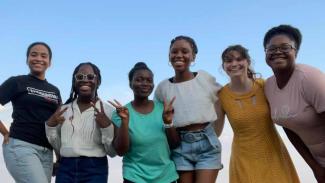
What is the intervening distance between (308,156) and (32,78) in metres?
3.82

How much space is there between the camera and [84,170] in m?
4.76

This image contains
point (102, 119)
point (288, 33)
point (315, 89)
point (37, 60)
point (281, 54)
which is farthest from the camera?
point (37, 60)

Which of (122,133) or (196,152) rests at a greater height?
(122,133)

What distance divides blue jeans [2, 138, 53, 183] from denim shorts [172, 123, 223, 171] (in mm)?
1742

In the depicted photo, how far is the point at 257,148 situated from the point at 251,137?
15cm

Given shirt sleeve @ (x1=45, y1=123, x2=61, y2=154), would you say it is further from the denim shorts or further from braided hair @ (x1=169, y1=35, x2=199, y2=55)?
braided hair @ (x1=169, y1=35, x2=199, y2=55)

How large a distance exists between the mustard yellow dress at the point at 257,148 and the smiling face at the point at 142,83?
1149mm

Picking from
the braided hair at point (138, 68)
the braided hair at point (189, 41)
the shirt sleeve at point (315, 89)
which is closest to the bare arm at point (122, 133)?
the braided hair at point (138, 68)

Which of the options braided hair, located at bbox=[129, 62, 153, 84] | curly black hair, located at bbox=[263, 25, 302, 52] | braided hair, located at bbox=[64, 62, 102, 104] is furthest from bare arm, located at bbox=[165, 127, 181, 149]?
curly black hair, located at bbox=[263, 25, 302, 52]

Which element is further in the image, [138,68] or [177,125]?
[138,68]

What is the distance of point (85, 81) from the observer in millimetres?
5039

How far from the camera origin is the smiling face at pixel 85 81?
198 inches

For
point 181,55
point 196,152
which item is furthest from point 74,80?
point 196,152

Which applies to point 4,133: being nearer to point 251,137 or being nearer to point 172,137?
point 172,137
